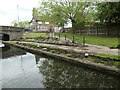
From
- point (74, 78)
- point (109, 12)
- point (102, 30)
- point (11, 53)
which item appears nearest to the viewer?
point (74, 78)

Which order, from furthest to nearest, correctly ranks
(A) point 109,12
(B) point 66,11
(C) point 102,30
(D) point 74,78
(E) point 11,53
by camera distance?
1. (B) point 66,11
2. (C) point 102,30
3. (A) point 109,12
4. (E) point 11,53
5. (D) point 74,78

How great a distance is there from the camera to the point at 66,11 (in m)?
51.8

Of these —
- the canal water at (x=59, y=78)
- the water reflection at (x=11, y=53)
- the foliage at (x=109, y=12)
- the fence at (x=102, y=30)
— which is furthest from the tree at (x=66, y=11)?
the canal water at (x=59, y=78)

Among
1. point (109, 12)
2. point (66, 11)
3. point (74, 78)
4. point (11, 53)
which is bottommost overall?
point (74, 78)

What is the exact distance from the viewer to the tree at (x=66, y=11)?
2034 inches

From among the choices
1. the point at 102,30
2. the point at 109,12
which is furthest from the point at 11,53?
→ the point at 102,30

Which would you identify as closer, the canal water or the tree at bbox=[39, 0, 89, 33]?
the canal water

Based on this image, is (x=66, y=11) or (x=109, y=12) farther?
(x=66, y=11)

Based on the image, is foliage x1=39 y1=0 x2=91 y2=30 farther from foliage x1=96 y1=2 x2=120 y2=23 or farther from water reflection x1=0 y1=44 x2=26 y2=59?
water reflection x1=0 y1=44 x2=26 y2=59

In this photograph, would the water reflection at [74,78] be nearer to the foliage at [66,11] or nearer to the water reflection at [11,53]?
the water reflection at [11,53]

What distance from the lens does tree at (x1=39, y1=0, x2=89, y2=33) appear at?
169ft

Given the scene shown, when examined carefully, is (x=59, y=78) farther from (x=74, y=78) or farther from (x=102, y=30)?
(x=102, y=30)

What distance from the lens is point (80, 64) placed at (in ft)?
61.6

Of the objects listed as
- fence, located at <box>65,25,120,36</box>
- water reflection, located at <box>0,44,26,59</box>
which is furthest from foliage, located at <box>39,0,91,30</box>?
water reflection, located at <box>0,44,26,59</box>
